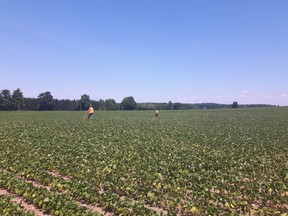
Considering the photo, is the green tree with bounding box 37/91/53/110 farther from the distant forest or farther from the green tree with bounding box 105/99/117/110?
the green tree with bounding box 105/99/117/110

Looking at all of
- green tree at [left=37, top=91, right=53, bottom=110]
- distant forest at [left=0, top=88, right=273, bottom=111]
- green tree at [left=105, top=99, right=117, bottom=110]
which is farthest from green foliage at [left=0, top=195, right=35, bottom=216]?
green tree at [left=105, top=99, right=117, bottom=110]

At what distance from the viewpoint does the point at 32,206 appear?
19.7 ft

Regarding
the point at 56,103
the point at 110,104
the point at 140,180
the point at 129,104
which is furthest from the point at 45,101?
the point at 140,180

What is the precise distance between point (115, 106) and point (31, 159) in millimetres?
131124

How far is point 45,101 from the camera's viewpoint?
117 metres

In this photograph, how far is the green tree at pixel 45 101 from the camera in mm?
116938

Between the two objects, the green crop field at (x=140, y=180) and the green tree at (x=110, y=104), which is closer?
the green crop field at (x=140, y=180)

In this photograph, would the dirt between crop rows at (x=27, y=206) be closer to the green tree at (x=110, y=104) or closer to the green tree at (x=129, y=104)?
the green tree at (x=110, y=104)

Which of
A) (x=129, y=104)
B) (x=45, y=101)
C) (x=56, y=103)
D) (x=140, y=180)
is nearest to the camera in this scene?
(x=140, y=180)

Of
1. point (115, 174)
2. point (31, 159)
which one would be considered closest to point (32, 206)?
point (115, 174)

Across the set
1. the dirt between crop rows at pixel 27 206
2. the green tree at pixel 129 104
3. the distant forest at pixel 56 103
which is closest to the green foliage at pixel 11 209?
the dirt between crop rows at pixel 27 206

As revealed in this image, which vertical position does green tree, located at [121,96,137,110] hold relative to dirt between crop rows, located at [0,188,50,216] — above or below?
above

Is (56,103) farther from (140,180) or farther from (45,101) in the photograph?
(140,180)

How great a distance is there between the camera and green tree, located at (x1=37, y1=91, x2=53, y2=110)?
117 meters
